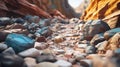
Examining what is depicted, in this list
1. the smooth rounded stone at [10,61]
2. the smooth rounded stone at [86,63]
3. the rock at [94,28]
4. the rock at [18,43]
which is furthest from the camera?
the rock at [94,28]

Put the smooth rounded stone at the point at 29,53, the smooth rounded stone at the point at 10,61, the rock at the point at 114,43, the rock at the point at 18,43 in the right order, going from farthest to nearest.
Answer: the rock at the point at 114,43 < the rock at the point at 18,43 < the smooth rounded stone at the point at 29,53 < the smooth rounded stone at the point at 10,61

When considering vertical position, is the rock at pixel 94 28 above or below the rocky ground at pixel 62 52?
above

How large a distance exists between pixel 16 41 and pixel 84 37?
2178 mm

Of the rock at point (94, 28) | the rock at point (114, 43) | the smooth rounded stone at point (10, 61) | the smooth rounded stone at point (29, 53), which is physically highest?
the rock at point (94, 28)

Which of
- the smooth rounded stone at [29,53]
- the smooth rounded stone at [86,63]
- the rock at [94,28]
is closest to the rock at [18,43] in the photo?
the smooth rounded stone at [29,53]

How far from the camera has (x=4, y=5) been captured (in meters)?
10.3

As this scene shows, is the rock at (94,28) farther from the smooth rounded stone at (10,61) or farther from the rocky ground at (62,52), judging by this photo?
the smooth rounded stone at (10,61)

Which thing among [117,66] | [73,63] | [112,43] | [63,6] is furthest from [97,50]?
[63,6]

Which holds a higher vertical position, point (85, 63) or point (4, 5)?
point (4, 5)

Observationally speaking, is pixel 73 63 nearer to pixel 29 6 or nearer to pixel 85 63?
pixel 85 63

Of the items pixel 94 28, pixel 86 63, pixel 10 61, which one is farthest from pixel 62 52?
pixel 10 61

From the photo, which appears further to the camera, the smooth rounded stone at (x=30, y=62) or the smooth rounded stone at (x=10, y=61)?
the smooth rounded stone at (x=30, y=62)

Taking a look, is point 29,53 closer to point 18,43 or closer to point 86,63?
point 18,43

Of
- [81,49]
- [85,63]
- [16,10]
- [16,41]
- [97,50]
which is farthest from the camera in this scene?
[16,10]
